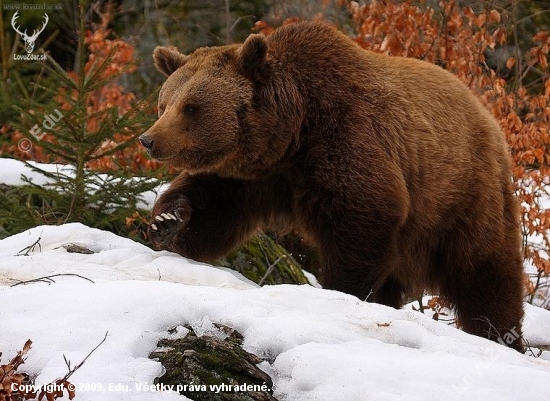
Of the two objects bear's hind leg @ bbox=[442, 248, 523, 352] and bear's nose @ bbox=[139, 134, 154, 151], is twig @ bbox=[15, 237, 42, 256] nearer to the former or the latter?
bear's nose @ bbox=[139, 134, 154, 151]

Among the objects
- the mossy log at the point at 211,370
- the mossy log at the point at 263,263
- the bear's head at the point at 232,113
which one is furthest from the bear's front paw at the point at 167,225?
the mossy log at the point at 211,370

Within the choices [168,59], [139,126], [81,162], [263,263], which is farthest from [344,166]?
[139,126]

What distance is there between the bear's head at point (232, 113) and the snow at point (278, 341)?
4.54 feet

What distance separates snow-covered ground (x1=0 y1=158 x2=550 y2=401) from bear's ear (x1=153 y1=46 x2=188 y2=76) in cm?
206

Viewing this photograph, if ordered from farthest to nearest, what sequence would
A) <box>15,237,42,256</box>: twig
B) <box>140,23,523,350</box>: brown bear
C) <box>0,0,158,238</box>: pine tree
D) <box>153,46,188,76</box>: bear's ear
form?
1. <box>0,0,158,238</box>: pine tree
2. <box>153,46,188,76</box>: bear's ear
3. <box>140,23,523,350</box>: brown bear
4. <box>15,237,42,256</box>: twig

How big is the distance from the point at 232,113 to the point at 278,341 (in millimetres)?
2293

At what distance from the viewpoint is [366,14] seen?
8.43m

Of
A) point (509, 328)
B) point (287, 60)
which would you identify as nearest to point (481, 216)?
point (509, 328)

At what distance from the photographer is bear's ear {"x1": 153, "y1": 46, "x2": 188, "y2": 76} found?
581 centimetres

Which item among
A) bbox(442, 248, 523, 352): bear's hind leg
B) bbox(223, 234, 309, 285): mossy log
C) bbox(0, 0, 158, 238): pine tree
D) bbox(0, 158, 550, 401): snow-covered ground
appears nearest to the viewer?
bbox(0, 158, 550, 401): snow-covered ground

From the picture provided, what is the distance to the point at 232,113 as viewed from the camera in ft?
17.8

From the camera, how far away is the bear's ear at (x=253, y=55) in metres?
5.39

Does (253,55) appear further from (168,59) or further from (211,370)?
(211,370)

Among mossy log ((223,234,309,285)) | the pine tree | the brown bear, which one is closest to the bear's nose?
the brown bear
